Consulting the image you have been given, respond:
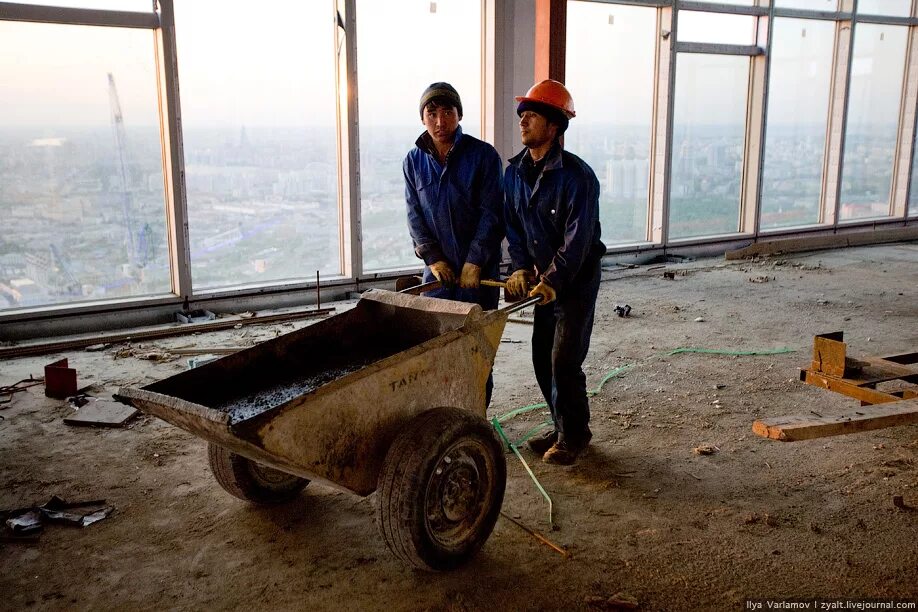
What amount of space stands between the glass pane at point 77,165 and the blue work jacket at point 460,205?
362cm

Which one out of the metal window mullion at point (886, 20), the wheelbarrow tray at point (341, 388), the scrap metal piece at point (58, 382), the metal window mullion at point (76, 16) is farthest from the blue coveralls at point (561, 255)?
the metal window mullion at point (886, 20)

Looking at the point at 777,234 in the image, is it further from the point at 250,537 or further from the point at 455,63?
the point at 250,537

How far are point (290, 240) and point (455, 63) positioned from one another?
264cm

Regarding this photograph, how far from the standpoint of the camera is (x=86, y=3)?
254 inches

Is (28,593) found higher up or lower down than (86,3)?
lower down

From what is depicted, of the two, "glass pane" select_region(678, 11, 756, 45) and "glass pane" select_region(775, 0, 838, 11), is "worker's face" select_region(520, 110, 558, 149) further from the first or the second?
"glass pane" select_region(775, 0, 838, 11)

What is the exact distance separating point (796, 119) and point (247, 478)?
1056 centimetres

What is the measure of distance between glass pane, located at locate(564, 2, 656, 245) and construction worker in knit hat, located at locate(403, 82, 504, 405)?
18.3ft

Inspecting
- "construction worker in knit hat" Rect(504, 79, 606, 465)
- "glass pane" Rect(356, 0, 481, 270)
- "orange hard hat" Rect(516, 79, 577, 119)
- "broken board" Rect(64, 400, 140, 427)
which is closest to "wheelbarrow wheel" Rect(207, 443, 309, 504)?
"construction worker in knit hat" Rect(504, 79, 606, 465)

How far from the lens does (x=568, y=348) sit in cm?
405

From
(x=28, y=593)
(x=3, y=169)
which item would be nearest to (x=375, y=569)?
(x=28, y=593)

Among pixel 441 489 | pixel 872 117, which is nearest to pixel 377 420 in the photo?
pixel 441 489

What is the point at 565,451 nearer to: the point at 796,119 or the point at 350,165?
the point at 350,165

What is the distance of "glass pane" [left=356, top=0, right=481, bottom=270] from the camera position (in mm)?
7984
